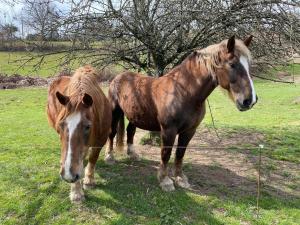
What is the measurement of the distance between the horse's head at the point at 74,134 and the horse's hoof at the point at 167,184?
166 cm

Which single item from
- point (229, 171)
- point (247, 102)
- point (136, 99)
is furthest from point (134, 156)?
point (247, 102)

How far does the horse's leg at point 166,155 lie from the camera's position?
5388mm

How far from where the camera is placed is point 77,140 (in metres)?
4.15

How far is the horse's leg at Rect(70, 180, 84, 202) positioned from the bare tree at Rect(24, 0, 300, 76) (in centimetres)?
288

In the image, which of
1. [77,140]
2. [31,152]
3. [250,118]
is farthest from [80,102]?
[250,118]

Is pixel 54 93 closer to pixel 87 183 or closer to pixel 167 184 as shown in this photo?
pixel 87 183

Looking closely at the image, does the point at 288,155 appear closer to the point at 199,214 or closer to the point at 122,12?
the point at 199,214

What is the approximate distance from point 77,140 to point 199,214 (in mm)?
1961

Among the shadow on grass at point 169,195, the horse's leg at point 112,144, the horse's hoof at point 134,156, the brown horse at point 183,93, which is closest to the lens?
the brown horse at point 183,93

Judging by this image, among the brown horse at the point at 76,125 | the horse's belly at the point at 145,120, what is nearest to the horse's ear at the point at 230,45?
the horse's belly at the point at 145,120

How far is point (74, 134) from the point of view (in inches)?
163

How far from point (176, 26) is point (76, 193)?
3350 millimetres

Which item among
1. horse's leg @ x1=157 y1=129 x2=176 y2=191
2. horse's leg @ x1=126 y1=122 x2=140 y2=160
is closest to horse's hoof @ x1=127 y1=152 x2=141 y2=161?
horse's leg @ x1=126 y1=122 x2=140 y2=160

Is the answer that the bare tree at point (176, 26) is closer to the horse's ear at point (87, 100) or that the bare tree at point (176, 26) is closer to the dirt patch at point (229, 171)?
the dirt patch at point (229, 171)
